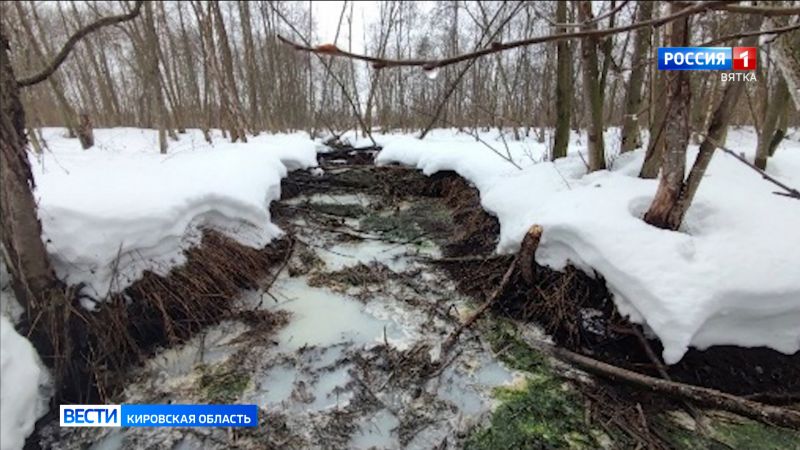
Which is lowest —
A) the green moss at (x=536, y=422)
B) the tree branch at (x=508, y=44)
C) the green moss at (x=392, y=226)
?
the green moss at (x=536, y=422)

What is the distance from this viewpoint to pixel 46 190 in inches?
120

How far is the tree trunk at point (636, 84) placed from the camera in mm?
3883

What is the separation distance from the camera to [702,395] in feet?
7.82

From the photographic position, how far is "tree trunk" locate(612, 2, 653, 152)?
12.7 ft

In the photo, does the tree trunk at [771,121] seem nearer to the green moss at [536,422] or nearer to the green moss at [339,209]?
the green moss at [536,422]

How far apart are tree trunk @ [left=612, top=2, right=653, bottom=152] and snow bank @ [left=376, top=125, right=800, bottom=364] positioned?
1.36 ft

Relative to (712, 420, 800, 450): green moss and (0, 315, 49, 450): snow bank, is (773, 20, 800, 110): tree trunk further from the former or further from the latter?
(0, 315, 49, 450): snow bank

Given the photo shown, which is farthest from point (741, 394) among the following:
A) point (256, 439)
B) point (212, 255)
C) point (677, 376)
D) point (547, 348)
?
point (212, 255)

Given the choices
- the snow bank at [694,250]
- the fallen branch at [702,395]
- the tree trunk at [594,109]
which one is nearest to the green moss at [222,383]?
the fallen branch at [702,395]

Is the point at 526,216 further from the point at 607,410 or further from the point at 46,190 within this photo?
the point at 46,190

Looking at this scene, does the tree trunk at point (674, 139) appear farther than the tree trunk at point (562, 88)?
No

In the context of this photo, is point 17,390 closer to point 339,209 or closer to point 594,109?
point 339,209

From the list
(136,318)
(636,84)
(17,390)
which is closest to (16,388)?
(17,390)

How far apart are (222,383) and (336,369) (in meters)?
0.66
